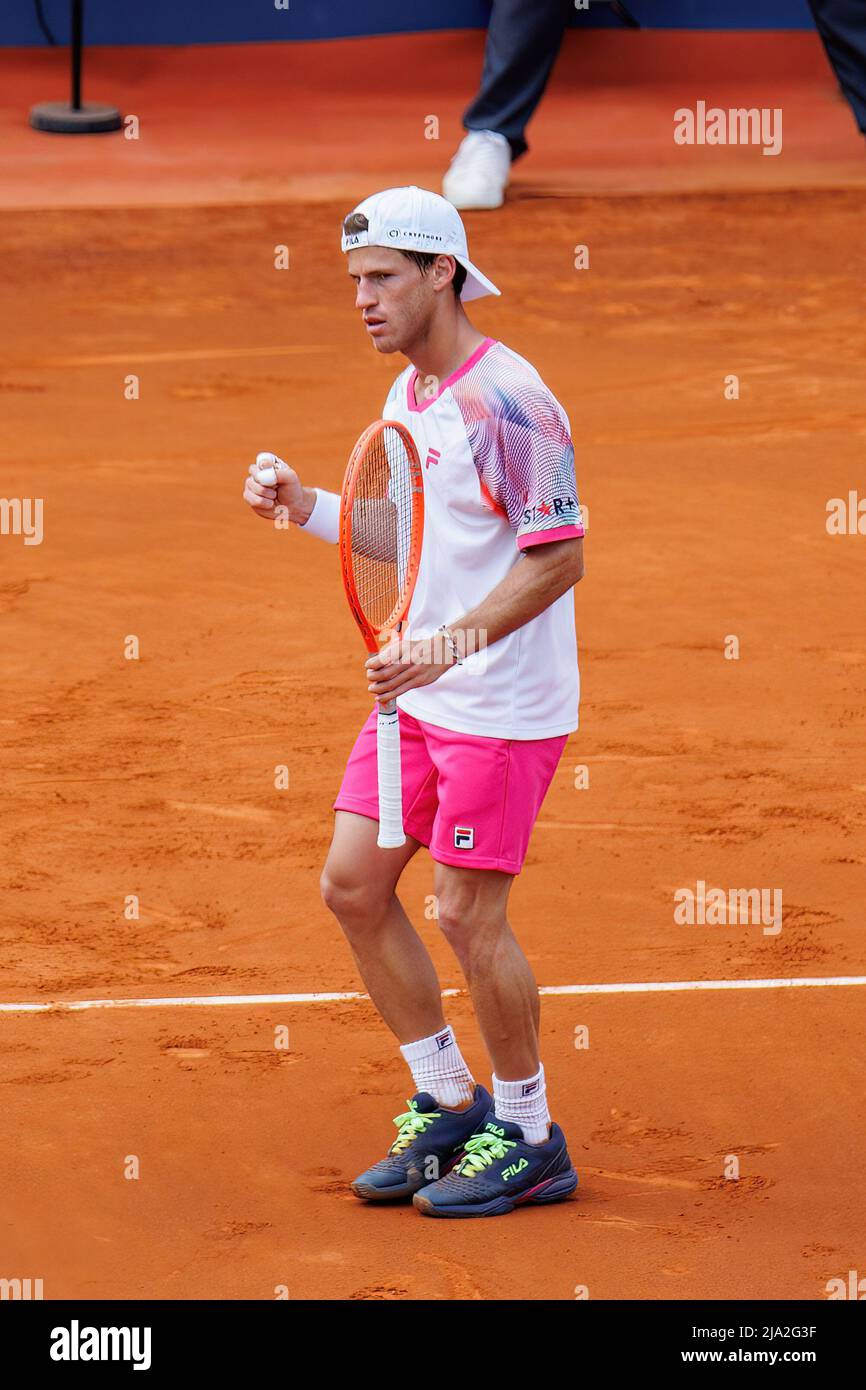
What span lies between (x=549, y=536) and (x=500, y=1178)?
55.1 inches

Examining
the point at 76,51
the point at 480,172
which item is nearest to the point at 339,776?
the point at 480,172

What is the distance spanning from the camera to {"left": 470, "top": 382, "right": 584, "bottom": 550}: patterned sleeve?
14.0ft

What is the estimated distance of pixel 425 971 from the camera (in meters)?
4.68

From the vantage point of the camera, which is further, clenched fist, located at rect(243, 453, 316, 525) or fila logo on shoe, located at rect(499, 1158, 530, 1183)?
fila logo on shoe, located at rect(499, 1158, 530, 1183)

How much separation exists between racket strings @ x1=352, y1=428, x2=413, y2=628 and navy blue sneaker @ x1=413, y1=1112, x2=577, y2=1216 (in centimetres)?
116

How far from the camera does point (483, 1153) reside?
4.58 m

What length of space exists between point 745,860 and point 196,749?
1971mm

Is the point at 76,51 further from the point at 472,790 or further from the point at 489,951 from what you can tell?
the point at 489,951

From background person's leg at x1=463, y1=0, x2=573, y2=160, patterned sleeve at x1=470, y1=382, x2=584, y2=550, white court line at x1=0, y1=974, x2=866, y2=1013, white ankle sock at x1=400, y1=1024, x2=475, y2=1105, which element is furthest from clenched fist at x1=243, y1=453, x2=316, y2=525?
background person's leg at x1=463, y1=0, x2=573, y2=160

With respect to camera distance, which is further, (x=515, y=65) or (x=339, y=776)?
(x=515, y=65)

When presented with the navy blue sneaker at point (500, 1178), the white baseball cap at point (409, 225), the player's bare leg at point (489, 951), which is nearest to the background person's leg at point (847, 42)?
the white baseball cap at point (409, 225)

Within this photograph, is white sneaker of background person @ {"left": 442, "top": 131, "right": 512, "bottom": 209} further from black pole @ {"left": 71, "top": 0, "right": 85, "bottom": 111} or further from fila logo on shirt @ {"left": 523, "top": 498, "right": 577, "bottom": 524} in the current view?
fila logo on shirt @ {"left": 523, "top": 498, "right": 577, "bottom": 524}

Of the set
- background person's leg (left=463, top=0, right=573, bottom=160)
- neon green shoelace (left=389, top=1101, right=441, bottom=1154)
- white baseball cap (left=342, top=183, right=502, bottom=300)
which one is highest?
background person's leg (left=463, top=0, right=573, bottom=160)

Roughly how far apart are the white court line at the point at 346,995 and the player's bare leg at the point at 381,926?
3.15ft
